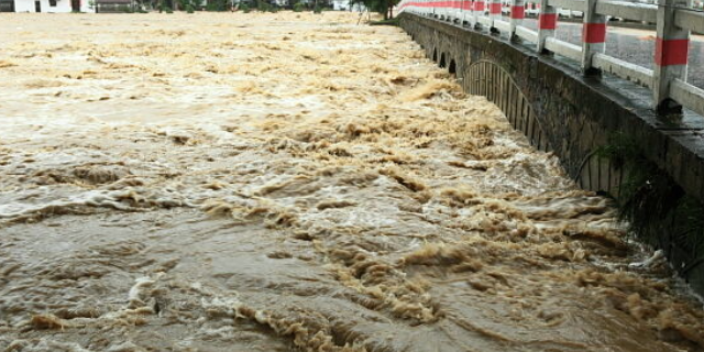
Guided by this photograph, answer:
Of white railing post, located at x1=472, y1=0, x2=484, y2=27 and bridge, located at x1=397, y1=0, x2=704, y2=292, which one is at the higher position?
white railing post, located at x1=472, y1=0, x2=484, y2=27

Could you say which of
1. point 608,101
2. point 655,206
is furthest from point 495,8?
point 655,206

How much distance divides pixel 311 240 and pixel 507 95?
14.9 ft

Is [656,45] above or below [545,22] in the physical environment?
below

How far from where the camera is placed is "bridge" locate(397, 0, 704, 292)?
14.0 feet

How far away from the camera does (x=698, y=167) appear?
3.87m

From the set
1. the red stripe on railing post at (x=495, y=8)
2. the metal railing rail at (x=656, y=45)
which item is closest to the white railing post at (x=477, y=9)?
the red stripe on railing post at (x=495, y=8)

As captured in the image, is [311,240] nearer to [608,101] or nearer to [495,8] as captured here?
[608,101]

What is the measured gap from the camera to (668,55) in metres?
4.65

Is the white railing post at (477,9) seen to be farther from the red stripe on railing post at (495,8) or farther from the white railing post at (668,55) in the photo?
the white railing post at (668,55)

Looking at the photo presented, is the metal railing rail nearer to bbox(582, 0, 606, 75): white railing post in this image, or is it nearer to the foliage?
bbox(582, 0, 606, 75): white railing post

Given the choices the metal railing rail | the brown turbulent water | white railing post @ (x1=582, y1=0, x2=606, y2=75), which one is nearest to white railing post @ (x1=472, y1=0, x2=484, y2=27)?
the brown turbulent water

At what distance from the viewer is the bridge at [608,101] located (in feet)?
14.0

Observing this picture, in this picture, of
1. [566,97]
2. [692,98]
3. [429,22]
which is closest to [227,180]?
[566,97]

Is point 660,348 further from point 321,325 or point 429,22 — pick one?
point 429,22
